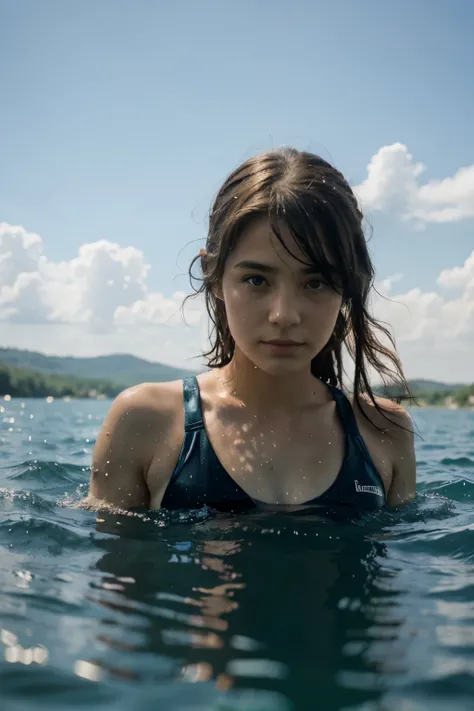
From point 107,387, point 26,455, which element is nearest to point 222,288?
point 26,455

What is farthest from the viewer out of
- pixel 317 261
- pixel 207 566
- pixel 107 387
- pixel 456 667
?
pixel 107 387

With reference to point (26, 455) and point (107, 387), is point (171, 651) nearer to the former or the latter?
point (26, 455)

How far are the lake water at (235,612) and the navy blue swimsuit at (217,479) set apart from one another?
0.09 m

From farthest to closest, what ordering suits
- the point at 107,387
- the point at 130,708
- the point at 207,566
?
the point at 107,387 → the point at 207,566 → the point at 130,708

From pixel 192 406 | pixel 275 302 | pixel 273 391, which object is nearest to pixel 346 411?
pixel 273 391

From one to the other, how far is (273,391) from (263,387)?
0.06 metres

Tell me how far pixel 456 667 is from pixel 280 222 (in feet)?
6.58

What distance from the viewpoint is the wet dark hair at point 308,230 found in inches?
127

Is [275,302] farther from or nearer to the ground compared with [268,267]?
nearer to the ground

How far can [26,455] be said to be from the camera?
8.63 metres

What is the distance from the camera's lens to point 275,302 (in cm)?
313

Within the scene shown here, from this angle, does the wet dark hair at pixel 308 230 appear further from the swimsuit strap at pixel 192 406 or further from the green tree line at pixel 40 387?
the green tree line at pixel 40 387

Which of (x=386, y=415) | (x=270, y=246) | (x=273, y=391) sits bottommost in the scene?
(x=386, y=415)

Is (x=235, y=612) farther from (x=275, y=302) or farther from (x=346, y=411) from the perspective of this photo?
(x=346, y=411)
